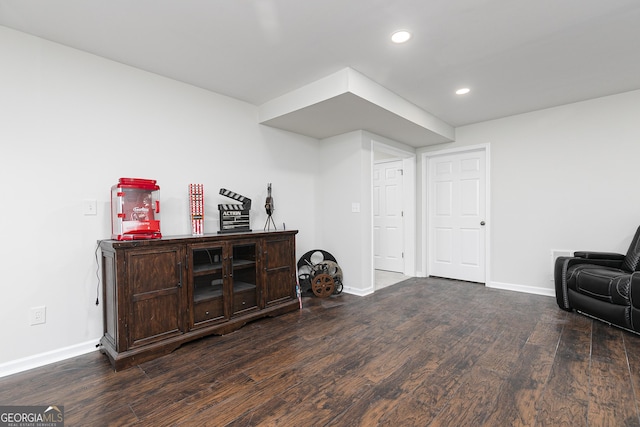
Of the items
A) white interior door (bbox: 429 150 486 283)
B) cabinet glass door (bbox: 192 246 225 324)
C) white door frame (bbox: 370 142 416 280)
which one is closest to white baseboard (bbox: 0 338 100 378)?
cabinet glass door (bbox: 192 246 225 324)

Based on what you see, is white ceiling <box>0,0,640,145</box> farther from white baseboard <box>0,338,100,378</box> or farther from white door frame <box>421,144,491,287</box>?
white baseboard <box>0,338,100,378</box>

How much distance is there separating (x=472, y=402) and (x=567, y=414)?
47cm

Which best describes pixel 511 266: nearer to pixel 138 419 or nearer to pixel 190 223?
pixel 190 223

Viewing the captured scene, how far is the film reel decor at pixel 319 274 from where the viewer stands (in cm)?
391

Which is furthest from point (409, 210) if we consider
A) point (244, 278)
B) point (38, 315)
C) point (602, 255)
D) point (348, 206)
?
point (38, 315)

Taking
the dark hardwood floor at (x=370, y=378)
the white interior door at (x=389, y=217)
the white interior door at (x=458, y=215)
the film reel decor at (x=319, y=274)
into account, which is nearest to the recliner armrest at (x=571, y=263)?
the dark hardwood floor at (x=370, y=378)

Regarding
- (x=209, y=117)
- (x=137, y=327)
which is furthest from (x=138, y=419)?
(x=209, y=117)

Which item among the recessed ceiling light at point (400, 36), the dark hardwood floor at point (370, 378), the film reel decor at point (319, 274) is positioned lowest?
the dark hardwood floor at point (370, 378)

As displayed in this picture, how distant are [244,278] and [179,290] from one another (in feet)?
2.70

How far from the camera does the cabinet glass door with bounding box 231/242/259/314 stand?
9.69 ft

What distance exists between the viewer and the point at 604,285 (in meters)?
2.79

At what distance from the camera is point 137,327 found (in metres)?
2.28

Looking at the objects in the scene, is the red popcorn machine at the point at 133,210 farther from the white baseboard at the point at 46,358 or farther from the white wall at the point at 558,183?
the white wall at the point at 558,183

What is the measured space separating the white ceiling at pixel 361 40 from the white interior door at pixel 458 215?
150cm
